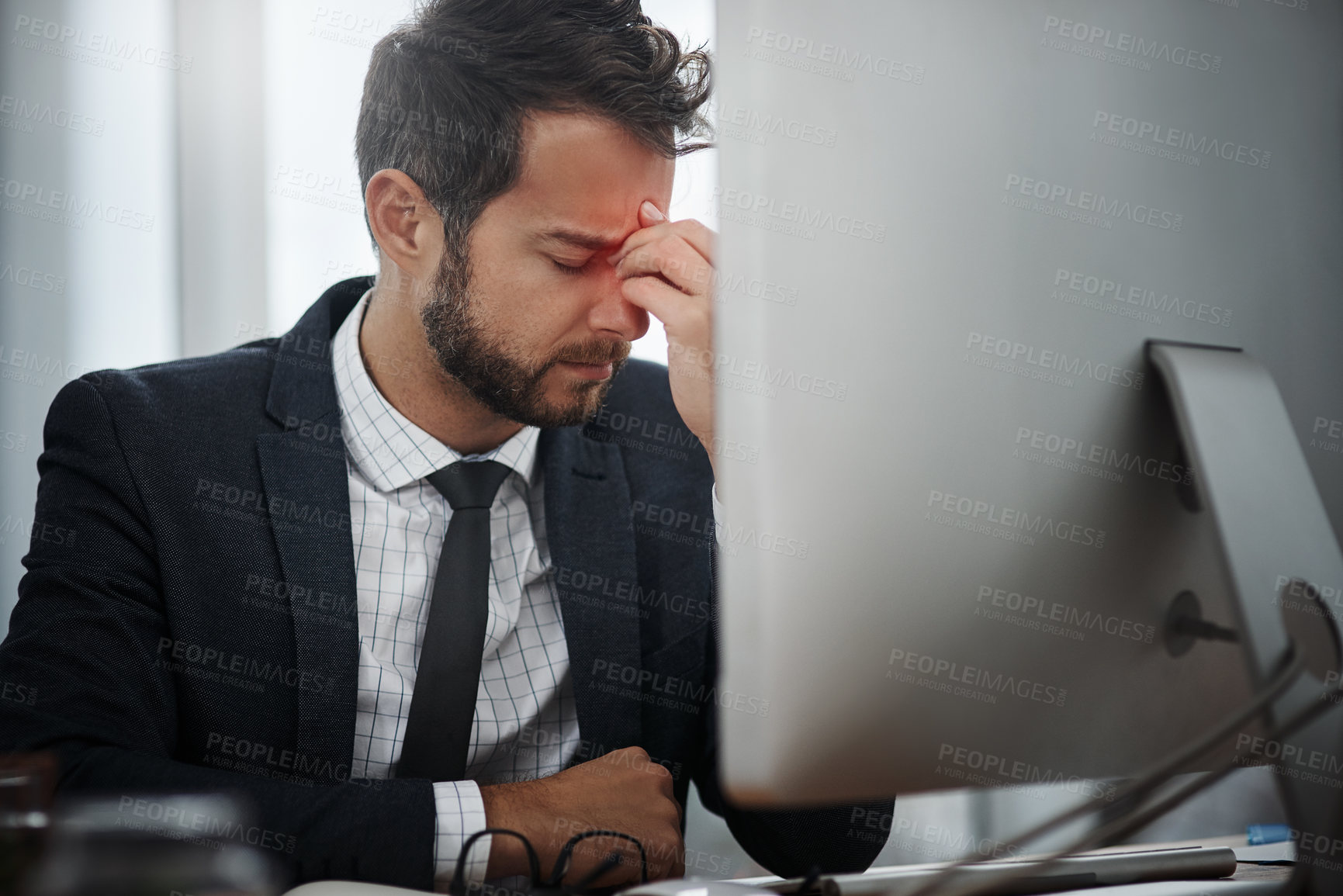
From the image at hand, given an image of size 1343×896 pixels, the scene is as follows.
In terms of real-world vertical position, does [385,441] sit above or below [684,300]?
below

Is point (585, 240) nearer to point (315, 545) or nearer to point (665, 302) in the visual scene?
point (665, 302)

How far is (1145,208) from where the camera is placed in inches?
19.5

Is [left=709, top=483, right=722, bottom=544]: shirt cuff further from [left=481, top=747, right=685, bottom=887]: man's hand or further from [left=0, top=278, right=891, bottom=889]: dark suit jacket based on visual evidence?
[left=481, top=747, right=685, bottom=887]: man's hand

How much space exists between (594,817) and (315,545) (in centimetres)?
44

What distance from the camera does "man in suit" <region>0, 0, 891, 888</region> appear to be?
2.72ft

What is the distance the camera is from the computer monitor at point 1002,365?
444mm

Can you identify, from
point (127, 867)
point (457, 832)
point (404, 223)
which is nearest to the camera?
point (127, 867)

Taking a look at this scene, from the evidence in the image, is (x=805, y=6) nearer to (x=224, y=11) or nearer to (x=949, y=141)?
(x=949, y=141)

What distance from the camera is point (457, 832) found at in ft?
2.37

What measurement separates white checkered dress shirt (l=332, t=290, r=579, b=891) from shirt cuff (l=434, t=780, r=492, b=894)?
0.92ft

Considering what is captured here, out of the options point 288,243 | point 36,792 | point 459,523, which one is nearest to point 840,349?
point 36,792

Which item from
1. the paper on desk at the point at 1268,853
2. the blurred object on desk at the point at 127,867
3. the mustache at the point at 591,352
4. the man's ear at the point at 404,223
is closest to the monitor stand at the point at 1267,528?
the paper on desk at the point at 1268,853

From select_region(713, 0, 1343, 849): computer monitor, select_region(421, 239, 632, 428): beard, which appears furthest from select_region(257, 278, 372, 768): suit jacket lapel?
select_region(713, 0, 1343, 849): computer monitor

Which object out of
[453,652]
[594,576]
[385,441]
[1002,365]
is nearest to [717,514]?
[594,576]
